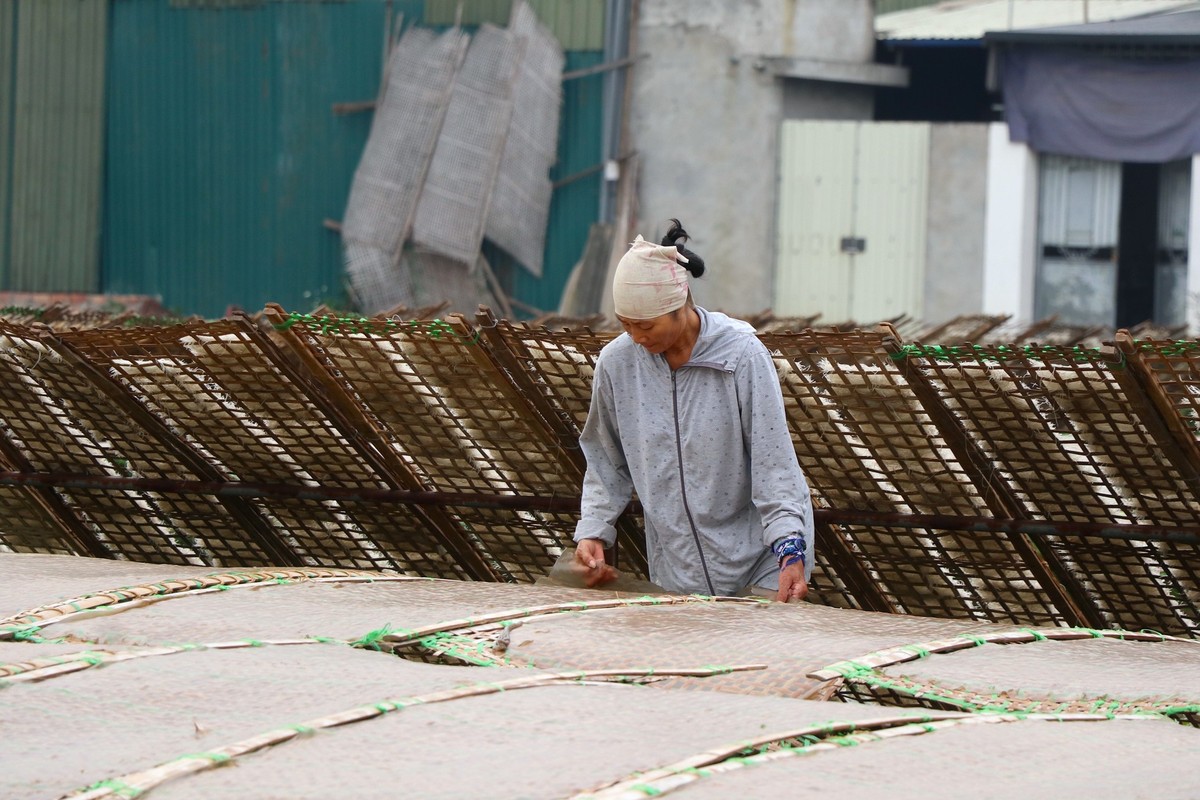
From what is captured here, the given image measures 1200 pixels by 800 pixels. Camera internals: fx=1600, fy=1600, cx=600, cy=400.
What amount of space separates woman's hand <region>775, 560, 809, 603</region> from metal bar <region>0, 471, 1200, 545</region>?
2.78ft

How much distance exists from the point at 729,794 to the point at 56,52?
16.4 metres

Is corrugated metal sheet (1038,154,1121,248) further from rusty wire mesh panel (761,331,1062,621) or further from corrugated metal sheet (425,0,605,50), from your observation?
rusty wire mesh panel (761,331,1062,621)

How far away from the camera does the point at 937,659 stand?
9.81 feet

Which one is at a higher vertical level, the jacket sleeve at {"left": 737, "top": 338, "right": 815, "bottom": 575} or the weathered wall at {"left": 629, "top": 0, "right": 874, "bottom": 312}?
the weathered wall at {"left": 629, "top": 0, "right": 874, "bottom": 312}

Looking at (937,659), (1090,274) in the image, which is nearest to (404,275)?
(1090,274)

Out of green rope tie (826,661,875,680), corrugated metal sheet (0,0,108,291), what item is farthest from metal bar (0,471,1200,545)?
corrugated metal sheet (0,0,108,291)

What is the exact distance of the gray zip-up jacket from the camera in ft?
12.2

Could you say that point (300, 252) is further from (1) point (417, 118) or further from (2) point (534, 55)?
(2) point (534, 55)

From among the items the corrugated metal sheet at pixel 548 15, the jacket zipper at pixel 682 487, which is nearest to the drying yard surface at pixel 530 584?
the jacket zipper at pixel 682 487

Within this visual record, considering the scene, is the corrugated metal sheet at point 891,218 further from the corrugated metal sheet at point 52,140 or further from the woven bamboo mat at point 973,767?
the woven bamboo mat at point 973,767

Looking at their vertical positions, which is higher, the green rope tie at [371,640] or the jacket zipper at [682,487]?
the jacket zipper at [682,487]

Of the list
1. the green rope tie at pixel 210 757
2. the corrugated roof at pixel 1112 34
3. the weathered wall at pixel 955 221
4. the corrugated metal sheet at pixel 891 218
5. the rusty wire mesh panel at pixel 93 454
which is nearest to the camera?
the green rope tie at pixel 210 757

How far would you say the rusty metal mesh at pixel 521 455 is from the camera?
4129 millimetres

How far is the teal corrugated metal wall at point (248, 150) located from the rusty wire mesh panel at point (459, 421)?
11.6 m
